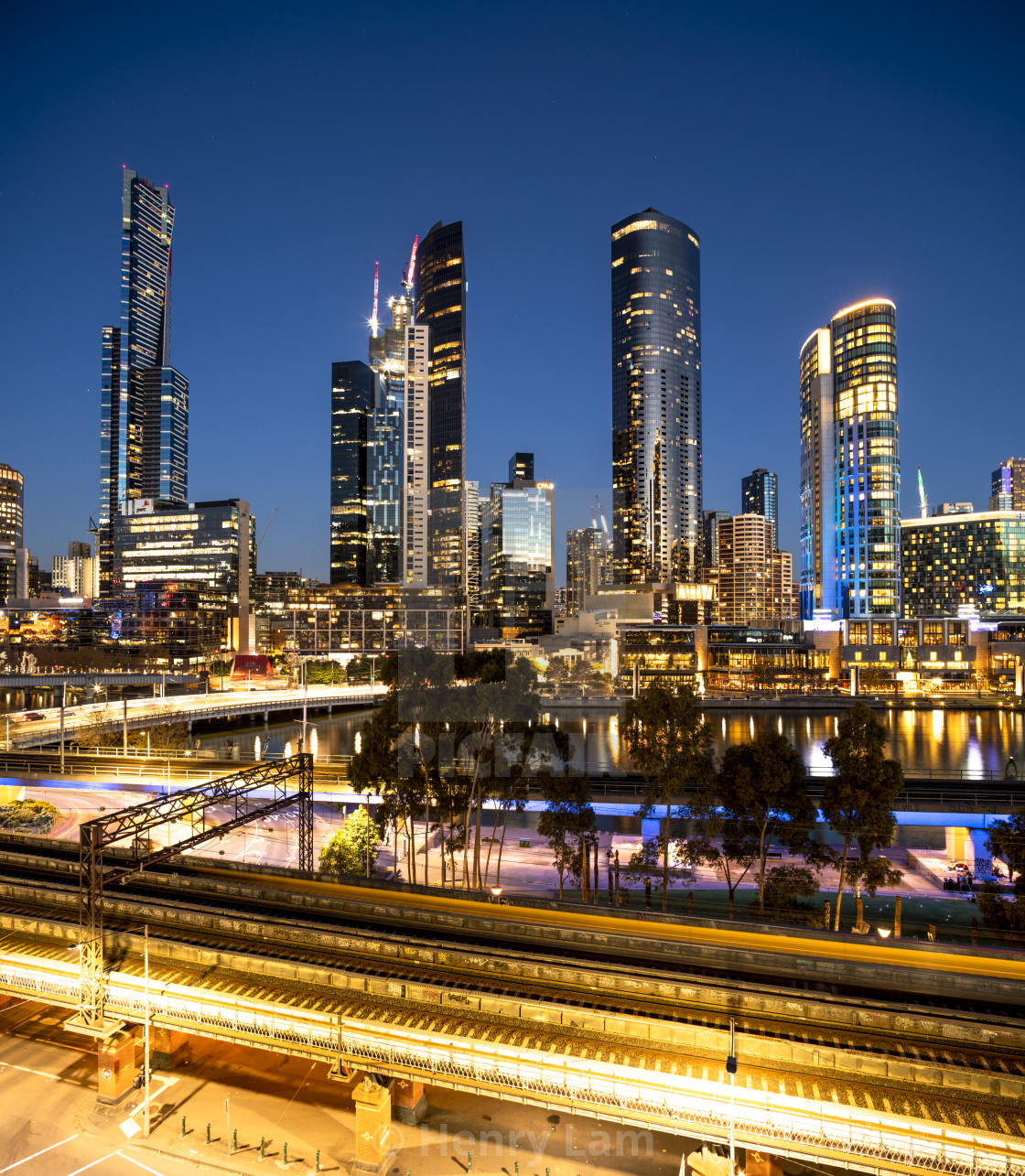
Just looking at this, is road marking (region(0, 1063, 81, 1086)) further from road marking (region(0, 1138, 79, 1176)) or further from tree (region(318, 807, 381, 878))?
tree (region(318, 807, 381, 878))

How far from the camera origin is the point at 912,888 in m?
19.6

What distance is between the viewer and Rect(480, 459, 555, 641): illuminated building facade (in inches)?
5664

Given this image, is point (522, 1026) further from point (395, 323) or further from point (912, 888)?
point (395, 323)

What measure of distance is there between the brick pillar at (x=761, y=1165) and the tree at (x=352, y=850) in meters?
12.1

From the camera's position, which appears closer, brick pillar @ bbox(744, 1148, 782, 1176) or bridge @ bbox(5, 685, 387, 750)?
brick pillar @ bbox(744, 1148, 782, 1176)

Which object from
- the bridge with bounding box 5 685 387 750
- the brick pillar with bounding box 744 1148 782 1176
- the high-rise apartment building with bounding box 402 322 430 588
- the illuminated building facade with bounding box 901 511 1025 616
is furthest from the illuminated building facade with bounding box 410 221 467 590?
the brick pillar with bounding box 744 1148 782 1176

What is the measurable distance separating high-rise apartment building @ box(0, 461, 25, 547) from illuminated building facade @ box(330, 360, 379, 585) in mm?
87368

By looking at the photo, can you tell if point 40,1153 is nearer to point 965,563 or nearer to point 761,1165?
point 761,1165

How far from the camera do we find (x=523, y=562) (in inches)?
5846

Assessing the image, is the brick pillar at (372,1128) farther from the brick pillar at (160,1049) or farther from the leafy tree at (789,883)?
the leafy tree at (789,883)

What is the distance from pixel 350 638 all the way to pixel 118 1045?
10594cm

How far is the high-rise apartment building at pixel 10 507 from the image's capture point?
6969 inches

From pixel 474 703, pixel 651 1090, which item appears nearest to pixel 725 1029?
pixel 651 1090

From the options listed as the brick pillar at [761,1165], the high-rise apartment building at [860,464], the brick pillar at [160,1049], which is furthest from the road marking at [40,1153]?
the high-rise apartment building at [860,464]
